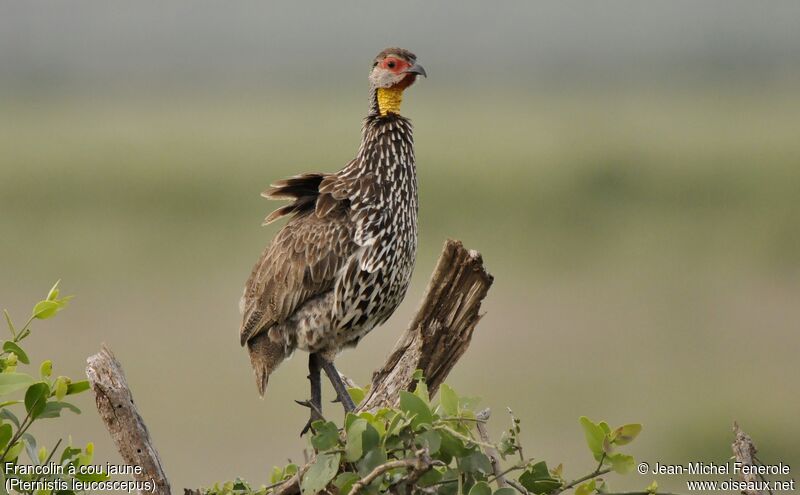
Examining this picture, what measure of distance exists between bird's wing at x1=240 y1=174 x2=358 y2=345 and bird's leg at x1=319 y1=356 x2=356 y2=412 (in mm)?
329

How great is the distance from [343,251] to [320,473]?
2.84m

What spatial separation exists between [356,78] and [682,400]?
43.0 meters

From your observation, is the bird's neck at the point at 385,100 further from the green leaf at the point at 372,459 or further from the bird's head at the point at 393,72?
the green leaf at the point at 372,459

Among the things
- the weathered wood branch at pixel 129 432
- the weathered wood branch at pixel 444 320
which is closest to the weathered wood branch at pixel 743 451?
the weathered wood branch at pixel 444 320

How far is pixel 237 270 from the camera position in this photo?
26656mm

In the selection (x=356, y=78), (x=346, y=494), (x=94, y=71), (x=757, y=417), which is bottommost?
(x=346, y=494)

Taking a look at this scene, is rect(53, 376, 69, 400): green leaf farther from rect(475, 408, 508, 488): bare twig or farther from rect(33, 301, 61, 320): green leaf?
rect(475, 408, 508, 488): bare twig

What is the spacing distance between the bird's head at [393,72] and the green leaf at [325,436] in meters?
3.11

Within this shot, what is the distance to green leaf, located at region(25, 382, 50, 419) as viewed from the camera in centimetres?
552

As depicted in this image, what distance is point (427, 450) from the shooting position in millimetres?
5172

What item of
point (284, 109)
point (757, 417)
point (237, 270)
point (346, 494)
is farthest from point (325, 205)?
point (284, 109)

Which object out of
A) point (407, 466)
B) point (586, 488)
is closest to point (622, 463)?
point (586, 488)

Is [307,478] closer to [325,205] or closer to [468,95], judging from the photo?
[325,205]

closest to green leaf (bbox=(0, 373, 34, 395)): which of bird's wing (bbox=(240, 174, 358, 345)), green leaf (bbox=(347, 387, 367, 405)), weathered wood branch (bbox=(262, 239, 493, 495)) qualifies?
weathered wood branch (bbox=(262, 239, 493, 495))
